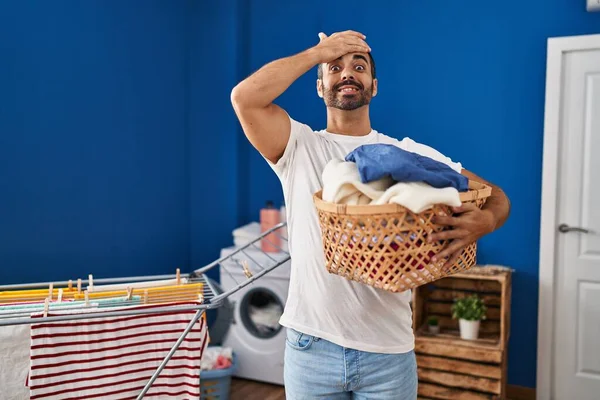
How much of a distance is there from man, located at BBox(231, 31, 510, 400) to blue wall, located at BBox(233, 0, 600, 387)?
1.97m

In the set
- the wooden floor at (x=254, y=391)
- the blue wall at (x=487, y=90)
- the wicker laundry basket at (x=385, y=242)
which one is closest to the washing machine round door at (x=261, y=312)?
the wooden floor at (x=254, y=391)

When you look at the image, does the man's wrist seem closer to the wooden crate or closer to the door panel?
the wooden crate

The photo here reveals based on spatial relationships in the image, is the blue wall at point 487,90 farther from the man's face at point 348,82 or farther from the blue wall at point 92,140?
the man's face at point 348,82

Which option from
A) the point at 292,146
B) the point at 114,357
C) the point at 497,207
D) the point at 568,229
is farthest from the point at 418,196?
the point at 568,229

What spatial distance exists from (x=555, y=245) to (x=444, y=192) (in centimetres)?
240

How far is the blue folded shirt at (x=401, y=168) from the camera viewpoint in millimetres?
1112

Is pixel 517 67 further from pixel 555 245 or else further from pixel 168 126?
pixel 168 126

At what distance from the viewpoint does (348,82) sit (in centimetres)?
150

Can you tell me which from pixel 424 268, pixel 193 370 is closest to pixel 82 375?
pixel 193 370

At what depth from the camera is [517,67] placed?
3.25 metres

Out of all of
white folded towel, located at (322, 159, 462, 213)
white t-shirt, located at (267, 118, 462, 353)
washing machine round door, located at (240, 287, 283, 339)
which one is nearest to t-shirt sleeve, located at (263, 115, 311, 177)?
white t-shirt, located at (267, 118, 462, 353)

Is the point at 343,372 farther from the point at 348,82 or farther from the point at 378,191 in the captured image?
the point at 348,82

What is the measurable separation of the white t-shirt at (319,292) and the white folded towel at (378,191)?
0.24 m

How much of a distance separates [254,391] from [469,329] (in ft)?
4.19
